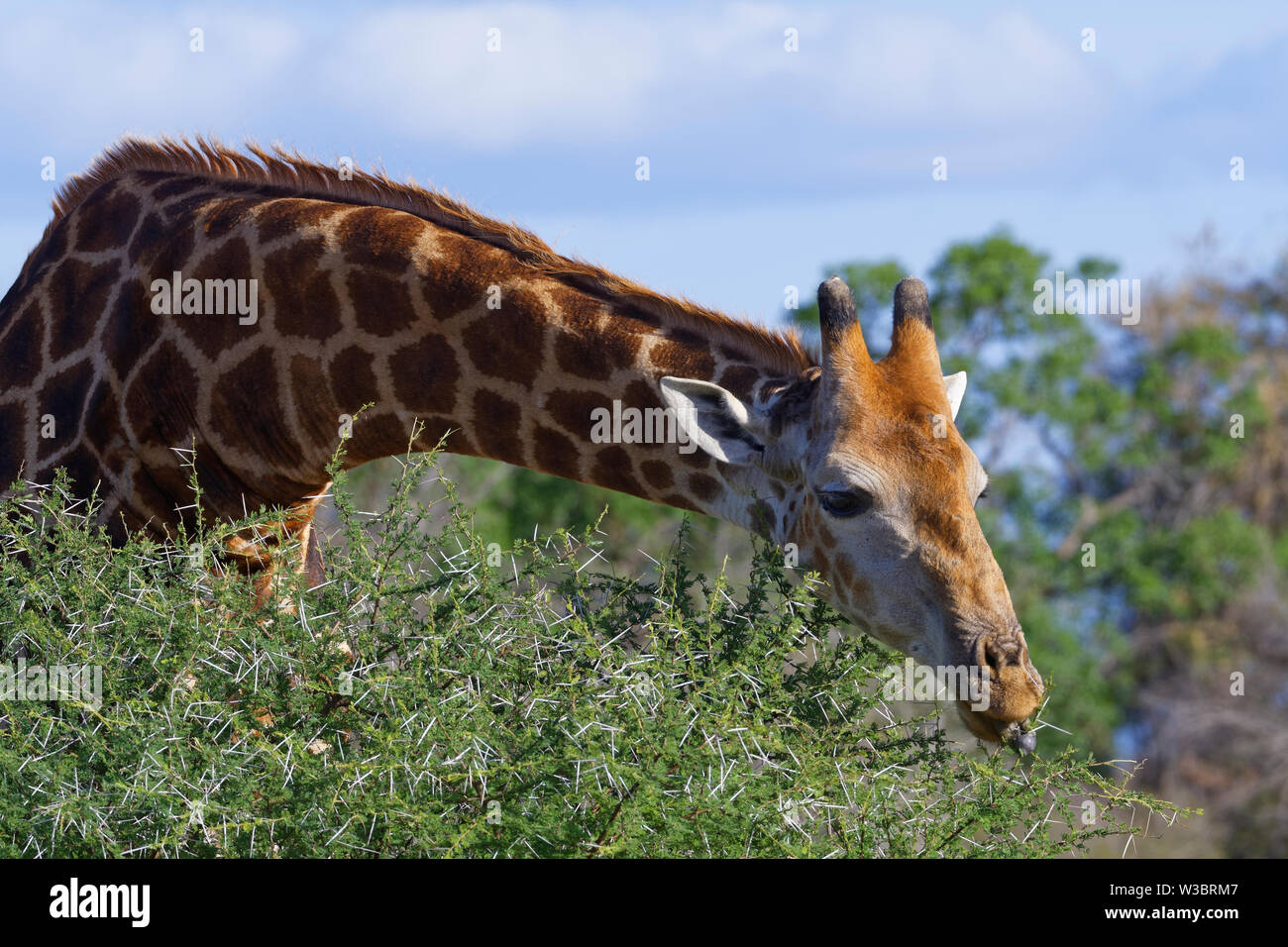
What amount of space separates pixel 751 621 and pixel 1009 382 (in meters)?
26.8

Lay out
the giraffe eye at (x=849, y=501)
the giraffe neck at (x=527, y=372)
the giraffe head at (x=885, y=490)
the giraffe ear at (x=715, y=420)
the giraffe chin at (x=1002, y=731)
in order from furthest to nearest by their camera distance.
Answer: the giraffe neck at (x=527, y=372) → the giraffe ear at (x=715, y=420) → the giraffe eye at (x=849, y=501) → the giraffe head at (x=885, y=490) → the giraffe chin at (x=1002, y=731)

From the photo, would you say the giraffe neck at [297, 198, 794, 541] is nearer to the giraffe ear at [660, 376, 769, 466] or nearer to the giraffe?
the giraffe

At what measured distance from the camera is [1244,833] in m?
31.9

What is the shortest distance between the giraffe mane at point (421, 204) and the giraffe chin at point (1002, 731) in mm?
1939

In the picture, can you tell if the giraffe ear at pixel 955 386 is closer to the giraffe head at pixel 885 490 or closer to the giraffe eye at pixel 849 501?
the giraffe head at pixel 885 490

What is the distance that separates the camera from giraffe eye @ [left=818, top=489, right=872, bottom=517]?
21.8 feet

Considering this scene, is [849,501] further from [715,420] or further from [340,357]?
[340,357]

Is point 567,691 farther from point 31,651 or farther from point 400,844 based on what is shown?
point 31,651

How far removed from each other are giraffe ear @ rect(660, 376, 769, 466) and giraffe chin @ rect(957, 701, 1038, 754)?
1.56 metres

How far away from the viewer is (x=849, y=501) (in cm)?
665

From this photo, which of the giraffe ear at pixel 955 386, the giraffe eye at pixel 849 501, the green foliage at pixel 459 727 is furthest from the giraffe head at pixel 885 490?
the giraffe ear at pixel 955 386

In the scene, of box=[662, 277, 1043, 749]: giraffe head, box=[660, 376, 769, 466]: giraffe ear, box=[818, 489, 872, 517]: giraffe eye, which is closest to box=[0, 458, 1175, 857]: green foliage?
box=[662, 277, 1043, 749]: giraffe head

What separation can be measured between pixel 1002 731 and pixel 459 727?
7.25 feet

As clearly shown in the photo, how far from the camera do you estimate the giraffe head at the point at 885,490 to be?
6.34 metres
